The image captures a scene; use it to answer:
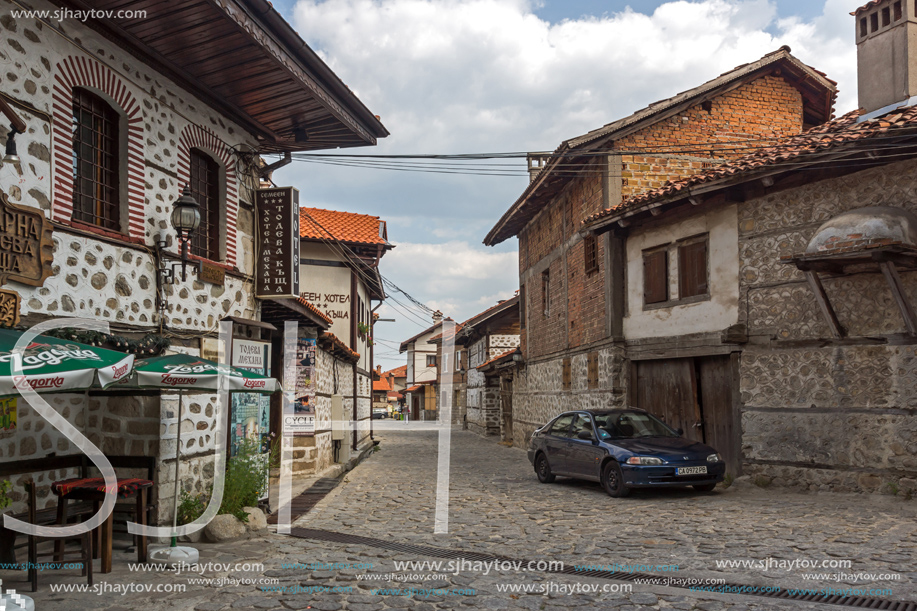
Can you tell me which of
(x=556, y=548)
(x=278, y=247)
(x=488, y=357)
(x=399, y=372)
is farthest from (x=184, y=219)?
(x=399, y=372)

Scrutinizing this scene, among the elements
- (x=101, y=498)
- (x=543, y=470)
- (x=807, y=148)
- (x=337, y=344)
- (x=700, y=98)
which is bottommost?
(x=543, y=470)

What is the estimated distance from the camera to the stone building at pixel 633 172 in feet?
53.3

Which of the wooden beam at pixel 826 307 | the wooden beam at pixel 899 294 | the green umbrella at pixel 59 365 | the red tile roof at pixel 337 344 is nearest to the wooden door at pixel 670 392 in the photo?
the wooden beam at pixel 826 307

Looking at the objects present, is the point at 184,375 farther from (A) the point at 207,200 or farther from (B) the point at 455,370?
(B) the point at 455,370

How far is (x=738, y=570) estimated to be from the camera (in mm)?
6441

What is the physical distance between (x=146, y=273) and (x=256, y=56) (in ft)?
9.15

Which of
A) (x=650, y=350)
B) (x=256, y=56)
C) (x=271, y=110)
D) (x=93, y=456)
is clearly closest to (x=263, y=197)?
(x=271, y=110)

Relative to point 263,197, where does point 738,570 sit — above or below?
below

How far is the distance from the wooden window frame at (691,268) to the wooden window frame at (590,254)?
301cm

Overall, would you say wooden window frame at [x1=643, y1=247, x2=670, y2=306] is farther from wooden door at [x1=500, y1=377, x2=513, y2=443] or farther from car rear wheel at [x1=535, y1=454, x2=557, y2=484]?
wooden door at [x1=500, y1=377, x2=513, y2=443]

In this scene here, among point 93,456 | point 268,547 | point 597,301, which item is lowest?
point 268,547

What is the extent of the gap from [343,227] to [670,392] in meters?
13.0

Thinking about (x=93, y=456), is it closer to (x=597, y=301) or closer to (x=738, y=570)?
(x=738, y=570)

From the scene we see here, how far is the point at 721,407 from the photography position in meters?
13.7
